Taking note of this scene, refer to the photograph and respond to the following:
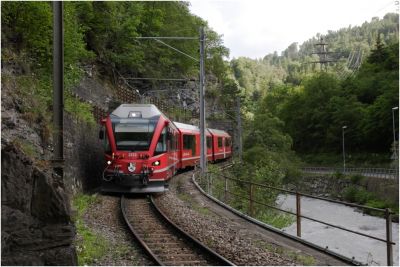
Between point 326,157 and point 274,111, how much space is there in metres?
20.8

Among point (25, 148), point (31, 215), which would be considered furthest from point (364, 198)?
point (31, 215)

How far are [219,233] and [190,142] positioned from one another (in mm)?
18031

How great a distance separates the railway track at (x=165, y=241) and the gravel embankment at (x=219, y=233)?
30 centimetres

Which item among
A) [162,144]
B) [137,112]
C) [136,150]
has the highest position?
[137,112]

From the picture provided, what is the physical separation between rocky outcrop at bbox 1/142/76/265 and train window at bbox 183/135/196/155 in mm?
20157

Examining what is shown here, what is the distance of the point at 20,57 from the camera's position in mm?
14977

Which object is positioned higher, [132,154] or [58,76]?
[58,76]

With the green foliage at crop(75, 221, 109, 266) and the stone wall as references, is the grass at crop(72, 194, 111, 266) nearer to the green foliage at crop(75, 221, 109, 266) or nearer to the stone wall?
the green foliage at crop(75, 221, 109, 266)

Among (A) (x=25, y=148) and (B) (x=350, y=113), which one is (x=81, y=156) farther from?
(B) (x=350, y=113)

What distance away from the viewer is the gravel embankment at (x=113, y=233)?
348 inches

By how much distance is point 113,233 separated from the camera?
445 inches

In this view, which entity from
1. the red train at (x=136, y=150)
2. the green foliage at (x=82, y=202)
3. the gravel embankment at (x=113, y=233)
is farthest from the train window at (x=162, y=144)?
the green foliage at (x=82, y=202)

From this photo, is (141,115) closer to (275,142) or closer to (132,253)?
(132,253)

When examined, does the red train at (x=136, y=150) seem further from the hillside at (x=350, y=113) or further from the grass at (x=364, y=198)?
the hillside at (x=350, y=113)
